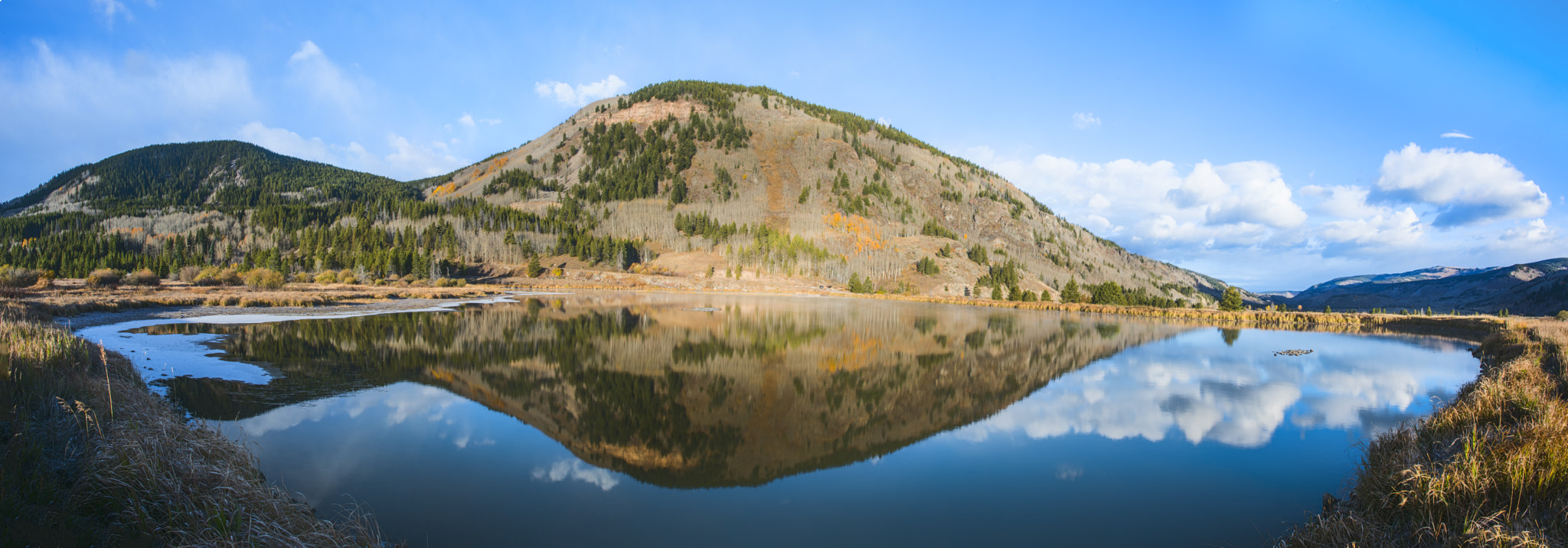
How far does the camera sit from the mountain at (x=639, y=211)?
94.1 m

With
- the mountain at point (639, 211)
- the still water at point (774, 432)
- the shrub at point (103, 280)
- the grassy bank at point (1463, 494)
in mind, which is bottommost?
the still water at point (774, 432)

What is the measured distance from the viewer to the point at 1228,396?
1435 centimetres

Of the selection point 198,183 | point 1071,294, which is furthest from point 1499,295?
point 198,183

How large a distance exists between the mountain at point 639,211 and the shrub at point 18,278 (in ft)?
96.1

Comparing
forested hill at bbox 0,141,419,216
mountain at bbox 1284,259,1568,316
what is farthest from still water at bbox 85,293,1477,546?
forested hill at bbox 0,141,419,216

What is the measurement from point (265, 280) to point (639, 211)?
78077mm

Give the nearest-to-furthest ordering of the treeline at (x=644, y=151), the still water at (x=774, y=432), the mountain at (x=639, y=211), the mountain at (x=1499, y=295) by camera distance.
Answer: the still water at (x=774, y=432)
the mountain at (x=639, y=211)
the mountain at (x=1499, y=295)
the treeline at (x=644, y=151)

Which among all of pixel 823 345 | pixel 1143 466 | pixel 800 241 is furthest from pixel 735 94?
pixel 1143 466

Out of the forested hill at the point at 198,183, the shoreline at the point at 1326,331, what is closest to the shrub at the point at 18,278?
the shoreline at the point at 1326,331

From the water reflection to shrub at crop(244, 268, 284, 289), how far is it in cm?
5718

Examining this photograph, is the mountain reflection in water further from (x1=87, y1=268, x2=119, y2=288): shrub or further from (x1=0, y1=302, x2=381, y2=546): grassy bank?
(x1=87, y1=268, x2=119, y2=288): shrub

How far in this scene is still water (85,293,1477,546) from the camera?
661cm

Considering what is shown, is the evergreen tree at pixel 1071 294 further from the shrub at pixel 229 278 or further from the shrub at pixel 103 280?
the shrub at pixel 103 280

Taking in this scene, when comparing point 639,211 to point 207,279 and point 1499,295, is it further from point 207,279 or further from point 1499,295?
point 1499,295
